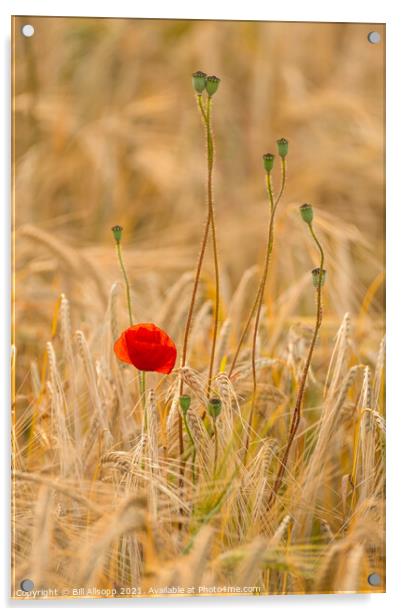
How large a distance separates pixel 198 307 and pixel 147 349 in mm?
119

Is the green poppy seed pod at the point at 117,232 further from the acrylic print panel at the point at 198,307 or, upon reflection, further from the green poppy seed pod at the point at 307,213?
the green poppy seed pod at the point at 307,213

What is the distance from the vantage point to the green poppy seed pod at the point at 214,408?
1.80 meters

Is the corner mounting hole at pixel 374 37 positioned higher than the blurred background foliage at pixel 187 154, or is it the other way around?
the corner mounting hole at pixel 374 37

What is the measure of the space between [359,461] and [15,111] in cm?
74

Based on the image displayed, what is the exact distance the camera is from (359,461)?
73.0 inches

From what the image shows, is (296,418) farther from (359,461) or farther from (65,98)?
(65,98)

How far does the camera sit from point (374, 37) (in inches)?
74.7

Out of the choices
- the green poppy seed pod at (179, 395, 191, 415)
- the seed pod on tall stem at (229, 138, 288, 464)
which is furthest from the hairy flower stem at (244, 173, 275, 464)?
the green poppy seed pod at (179, 395, 191, 415)

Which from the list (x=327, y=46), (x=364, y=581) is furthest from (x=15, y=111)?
(x=364, y=581)

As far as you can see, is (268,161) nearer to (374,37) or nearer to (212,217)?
(212,217)

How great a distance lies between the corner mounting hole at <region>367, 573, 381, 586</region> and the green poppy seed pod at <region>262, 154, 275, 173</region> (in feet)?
2.07
